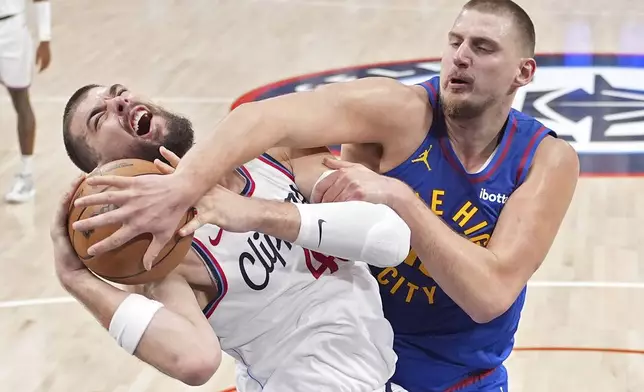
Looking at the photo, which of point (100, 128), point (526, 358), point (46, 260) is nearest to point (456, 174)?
point (100, 128)

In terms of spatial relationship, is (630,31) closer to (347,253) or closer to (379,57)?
(379,57)

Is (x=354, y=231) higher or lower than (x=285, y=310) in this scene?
higher

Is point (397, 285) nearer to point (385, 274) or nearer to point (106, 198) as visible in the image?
point (385, 274)

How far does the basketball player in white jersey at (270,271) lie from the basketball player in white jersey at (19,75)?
4.05 meters

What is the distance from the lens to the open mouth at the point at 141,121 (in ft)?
9.12

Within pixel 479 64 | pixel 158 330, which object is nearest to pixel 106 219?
pixel 158 330

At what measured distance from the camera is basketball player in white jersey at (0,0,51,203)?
6.71 metres

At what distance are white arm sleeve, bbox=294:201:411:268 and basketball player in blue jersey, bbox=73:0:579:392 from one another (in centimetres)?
17

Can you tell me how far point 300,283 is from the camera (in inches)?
111

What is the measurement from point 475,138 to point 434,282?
1.59ft

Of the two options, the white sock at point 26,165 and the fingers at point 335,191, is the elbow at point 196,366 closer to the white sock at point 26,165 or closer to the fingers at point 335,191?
the fingers at point 335,191

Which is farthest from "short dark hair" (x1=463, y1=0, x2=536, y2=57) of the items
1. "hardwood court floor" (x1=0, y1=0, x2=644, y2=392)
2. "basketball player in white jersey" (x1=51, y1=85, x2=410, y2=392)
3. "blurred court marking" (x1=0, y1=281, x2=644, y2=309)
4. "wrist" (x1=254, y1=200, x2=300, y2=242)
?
"blurred court marking" (x1=0, y1=281, x2=644, y2=309)

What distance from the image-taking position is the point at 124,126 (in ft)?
9.10

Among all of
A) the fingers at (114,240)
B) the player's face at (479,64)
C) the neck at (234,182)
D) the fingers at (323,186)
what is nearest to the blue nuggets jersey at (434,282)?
the player's face at (479,64)
